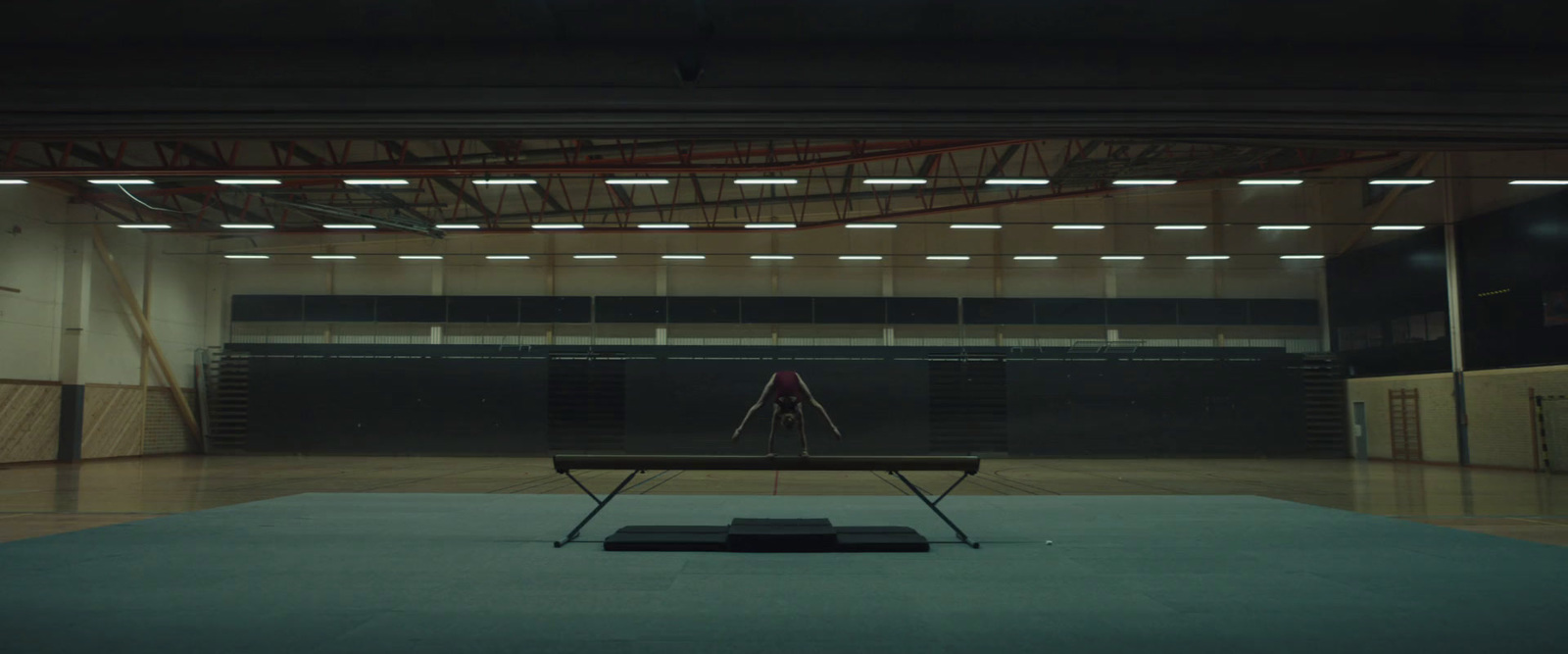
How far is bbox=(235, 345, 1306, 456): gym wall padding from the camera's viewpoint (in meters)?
23.6

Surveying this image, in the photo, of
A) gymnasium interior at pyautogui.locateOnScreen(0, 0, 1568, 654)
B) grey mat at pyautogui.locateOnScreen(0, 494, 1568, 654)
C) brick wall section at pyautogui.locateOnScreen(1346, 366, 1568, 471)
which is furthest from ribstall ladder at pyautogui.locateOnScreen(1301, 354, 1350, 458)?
grey mat at pyautogui.locateOnScreen(0, 494, 1568, 654)

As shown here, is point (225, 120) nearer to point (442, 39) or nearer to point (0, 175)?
point (442, 39)

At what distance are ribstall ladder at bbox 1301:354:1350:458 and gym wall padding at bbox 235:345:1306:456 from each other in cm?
32

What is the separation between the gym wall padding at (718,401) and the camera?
77.3 ft

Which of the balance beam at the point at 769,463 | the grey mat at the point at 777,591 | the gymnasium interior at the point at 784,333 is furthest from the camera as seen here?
the balance beam at the point at 769,463

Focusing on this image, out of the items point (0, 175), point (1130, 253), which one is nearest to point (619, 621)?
point (0, 175)

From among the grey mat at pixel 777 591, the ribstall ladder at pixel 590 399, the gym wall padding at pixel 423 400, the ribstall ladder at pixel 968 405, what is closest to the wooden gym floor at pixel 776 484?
the grey mat at pixel 777 591

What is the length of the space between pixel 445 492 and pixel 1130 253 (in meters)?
17.6

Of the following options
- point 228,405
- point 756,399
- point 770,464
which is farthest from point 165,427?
point 770,464

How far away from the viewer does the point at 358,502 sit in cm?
1057

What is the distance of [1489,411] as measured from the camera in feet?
62.2

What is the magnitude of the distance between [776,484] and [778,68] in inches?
382

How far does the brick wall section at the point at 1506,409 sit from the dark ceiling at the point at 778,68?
15.4m

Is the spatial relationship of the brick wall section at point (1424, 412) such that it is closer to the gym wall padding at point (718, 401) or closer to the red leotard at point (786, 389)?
the gym wall padding at point (718, 401)
